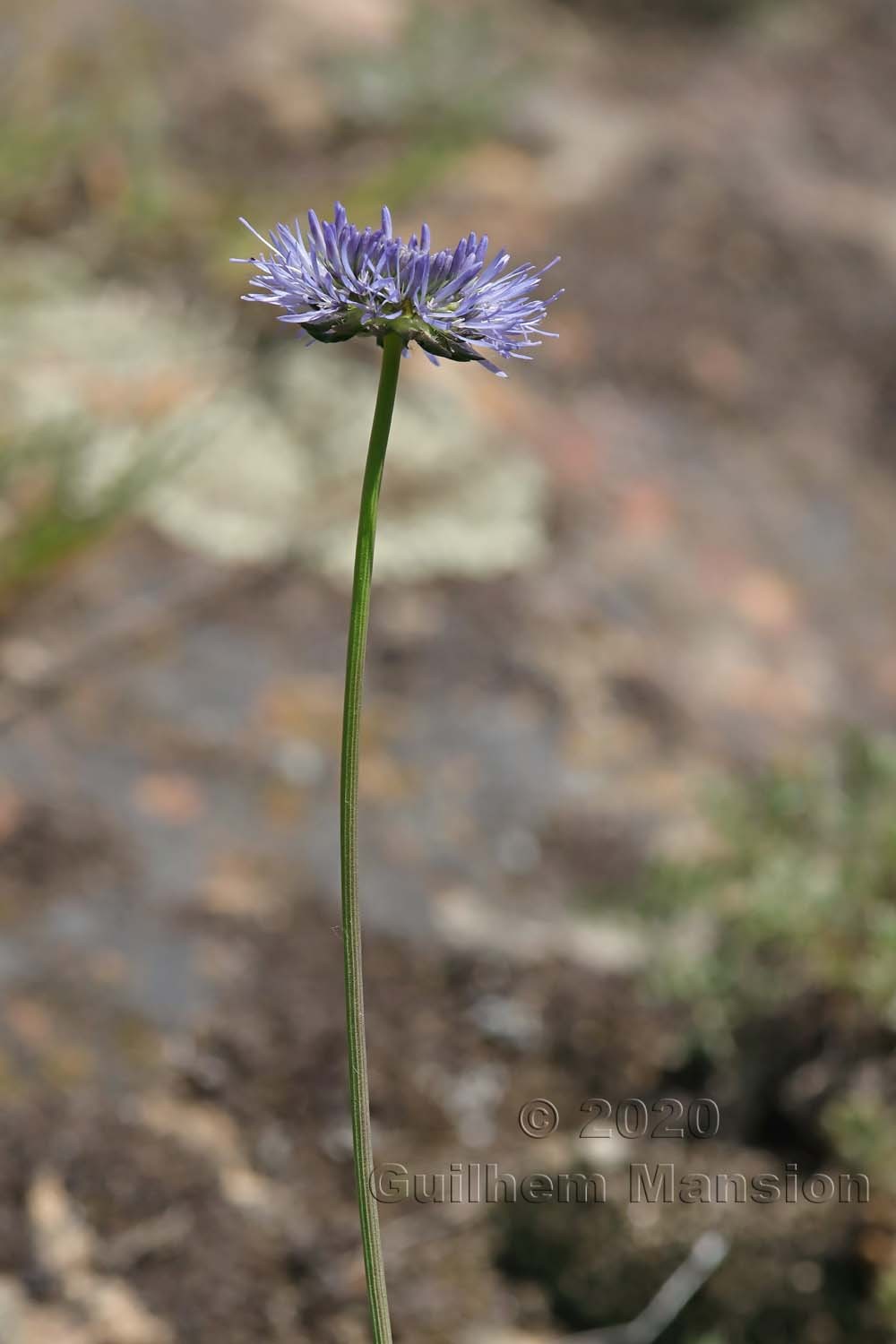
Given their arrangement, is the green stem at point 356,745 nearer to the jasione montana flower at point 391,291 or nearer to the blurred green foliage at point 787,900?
the jasione montana flower at point 391,291

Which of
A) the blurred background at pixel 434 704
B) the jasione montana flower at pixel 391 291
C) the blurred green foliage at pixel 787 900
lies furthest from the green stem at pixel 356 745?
the blurred green foliage at pixel 787 900

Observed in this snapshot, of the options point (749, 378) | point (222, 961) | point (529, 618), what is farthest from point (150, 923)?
point (749, 378)

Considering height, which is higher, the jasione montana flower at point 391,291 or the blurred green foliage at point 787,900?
the jasione montana flower at point 391,291

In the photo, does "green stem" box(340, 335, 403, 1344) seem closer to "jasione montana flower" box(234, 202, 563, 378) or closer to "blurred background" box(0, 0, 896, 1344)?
"jasione montana flower" box(234, 202, 563, 378)

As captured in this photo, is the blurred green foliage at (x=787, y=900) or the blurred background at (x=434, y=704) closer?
Result: the blurred background at (x=434, y=704)

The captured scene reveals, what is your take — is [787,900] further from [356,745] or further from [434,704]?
[356,745]

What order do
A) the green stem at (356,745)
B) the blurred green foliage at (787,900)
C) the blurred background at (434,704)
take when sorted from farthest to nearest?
A: the blurred green foliage at (787,900) < the blurred background at (434,704) < the green stem at (356,745)

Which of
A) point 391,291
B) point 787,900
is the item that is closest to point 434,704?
point 787,900

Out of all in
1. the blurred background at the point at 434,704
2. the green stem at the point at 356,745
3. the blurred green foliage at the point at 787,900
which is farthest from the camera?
the blurred green foliage at the point at 787,900
